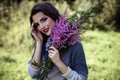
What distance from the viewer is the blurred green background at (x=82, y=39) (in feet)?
17.8

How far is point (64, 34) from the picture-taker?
2.71 metres

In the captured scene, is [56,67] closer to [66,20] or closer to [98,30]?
[66,20]

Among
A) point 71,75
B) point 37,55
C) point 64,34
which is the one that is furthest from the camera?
point 37,55

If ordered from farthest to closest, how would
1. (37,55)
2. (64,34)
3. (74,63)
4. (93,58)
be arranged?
(93,58) < (37,55) < (74,63) < (64,34)

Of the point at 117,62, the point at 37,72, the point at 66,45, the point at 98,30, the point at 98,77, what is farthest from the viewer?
the point at 98,30

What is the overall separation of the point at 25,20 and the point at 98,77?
2488mm

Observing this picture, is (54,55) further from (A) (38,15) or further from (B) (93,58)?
(B) (93,58)

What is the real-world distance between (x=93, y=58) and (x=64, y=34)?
9.98ft

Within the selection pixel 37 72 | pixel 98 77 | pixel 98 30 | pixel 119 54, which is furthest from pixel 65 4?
pixel 37 72

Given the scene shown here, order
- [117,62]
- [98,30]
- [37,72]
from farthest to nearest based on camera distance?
[98,30]
[117,62]
[37,72]

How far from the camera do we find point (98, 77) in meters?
5.12

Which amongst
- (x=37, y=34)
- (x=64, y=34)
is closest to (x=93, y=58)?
(x=37, y=34)

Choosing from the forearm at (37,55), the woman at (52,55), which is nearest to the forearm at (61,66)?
the woman at (52,55)

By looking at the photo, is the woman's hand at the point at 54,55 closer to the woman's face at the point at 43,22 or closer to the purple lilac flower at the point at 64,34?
the purple lilac flower at the point at 64,34
